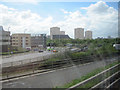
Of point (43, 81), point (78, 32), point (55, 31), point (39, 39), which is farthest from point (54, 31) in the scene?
point (43, 81)

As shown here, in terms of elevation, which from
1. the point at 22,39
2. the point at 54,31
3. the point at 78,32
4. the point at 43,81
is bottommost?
the point at 43,81

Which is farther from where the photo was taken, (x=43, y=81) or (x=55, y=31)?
(x=55, y=31)

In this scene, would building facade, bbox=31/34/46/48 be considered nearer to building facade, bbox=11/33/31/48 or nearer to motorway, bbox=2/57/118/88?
building facade, bbox=11/33/31/48

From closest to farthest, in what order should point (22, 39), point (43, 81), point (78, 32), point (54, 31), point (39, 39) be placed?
point (43, 81), point (78, 32), point (54, 31), point (22, 39), point (39, 39)

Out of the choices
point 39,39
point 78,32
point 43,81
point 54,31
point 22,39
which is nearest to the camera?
point 43,81

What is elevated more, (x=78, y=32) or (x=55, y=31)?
(x=55, y=31)

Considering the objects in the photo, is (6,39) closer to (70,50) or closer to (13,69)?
(13,69)

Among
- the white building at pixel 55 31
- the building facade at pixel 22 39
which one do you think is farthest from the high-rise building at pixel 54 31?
the building facade at pixel 22 39

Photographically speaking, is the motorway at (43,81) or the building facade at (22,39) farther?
the building facade at (22,39)

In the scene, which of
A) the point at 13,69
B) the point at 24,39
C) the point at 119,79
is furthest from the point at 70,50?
the point at 119,79

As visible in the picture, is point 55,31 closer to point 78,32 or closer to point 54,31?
point 54,31

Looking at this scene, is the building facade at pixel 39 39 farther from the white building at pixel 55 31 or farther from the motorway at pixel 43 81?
the motorway at pixel 43 81

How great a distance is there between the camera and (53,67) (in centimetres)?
759

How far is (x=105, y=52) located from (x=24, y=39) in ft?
19.1
